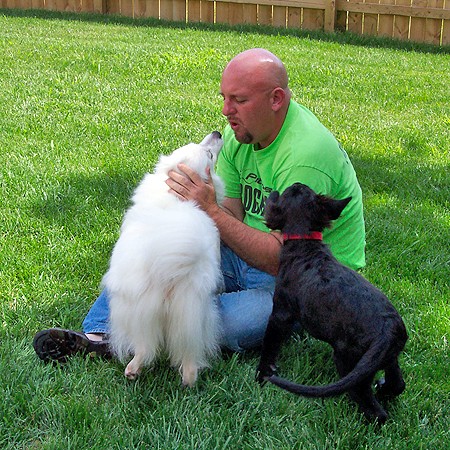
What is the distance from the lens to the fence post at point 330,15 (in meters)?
11.9

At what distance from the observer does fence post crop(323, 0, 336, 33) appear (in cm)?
1194

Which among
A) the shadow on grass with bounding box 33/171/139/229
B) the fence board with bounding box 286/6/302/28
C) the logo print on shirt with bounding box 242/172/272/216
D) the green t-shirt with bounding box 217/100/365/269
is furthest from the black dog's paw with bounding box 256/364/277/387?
the fence board with bounding box 286/6/302/28

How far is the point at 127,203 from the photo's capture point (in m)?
4.76

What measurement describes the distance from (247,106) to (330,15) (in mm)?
9442

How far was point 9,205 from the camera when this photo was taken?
15.3ft

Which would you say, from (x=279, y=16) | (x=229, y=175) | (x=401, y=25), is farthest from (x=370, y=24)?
(x=229, y=175)

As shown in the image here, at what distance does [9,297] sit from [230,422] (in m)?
1.43

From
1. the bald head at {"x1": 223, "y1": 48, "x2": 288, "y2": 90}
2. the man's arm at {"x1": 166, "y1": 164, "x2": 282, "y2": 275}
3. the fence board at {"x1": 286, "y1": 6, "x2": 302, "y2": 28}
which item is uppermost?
the bald head at {"x1": 223, "y1": 48, "x2": 288, "y2": 90}

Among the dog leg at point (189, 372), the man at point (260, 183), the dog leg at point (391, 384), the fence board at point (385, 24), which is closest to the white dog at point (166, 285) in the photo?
the dog leg at point (189, 372)

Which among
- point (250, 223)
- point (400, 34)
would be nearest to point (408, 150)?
point (250, 223)

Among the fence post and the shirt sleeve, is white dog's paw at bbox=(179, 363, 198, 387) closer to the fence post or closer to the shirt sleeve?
the shirt sleeve

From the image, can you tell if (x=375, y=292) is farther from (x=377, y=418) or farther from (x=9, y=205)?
(x=9, y=205)

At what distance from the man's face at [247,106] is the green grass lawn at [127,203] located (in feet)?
3.30

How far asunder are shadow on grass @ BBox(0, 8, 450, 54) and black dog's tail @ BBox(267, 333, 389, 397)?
9.53 metres
